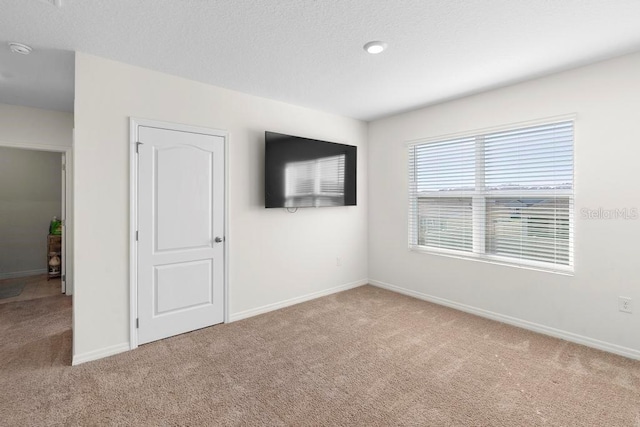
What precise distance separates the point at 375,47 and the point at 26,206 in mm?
6599

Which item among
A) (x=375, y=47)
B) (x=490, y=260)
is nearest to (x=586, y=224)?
(x=490, y=260)

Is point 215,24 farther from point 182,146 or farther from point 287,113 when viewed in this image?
point 287,113

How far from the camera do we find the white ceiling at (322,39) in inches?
76.0

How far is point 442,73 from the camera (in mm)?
2906

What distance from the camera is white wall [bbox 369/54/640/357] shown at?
2.57 metres

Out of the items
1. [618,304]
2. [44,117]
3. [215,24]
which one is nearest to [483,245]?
[618,304]

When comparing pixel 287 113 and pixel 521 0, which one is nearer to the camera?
pixel 521 0

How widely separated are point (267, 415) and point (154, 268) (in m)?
1.75

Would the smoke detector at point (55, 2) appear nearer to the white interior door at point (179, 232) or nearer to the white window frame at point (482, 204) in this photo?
the white interior door at point (179, 232)

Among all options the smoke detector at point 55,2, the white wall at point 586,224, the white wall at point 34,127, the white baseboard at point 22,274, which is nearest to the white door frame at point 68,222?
the white wall at point 34,127

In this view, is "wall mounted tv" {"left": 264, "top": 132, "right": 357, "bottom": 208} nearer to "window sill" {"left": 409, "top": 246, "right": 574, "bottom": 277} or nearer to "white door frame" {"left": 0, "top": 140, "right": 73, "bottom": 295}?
"window sill" {"left": 409, "top": 246, "right": 574, "bottom": 277}

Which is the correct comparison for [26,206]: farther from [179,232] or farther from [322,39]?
[322,39]

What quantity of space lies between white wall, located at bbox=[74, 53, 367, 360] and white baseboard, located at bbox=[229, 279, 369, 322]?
0.11 ft

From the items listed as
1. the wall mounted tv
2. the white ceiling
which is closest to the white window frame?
the white ceiling
